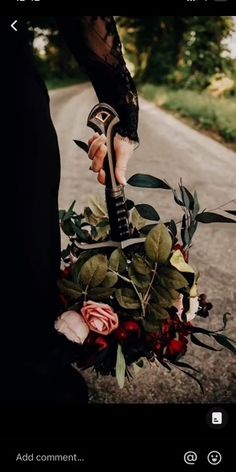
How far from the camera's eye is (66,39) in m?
1.00

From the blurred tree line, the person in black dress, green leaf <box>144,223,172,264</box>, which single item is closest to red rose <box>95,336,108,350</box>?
the person in black dress

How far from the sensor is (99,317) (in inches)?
42.3

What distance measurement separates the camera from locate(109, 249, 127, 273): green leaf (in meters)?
1.09

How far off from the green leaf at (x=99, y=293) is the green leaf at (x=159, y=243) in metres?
0.12

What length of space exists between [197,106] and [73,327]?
13.6ft

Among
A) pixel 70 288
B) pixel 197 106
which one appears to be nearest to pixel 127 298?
pixel 70 288

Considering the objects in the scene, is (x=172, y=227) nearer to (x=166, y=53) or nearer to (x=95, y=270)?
(x=95, y=270)

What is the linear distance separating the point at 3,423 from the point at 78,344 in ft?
0.82

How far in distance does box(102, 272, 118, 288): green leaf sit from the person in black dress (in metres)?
0.14

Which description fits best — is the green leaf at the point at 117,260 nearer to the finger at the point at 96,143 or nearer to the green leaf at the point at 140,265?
the green leaf at the point at 140,265

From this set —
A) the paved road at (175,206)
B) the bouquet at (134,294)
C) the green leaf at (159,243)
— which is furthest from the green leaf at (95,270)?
the paved road at (175,206)

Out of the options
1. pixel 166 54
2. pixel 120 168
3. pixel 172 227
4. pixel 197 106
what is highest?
pixel 166 54

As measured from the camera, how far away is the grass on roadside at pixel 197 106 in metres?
3.41

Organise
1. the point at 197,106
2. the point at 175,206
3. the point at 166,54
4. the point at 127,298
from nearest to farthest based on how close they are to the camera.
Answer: the point at 127,298 < the point at 175,206 < the point at 197,106 < the point at 166,54
